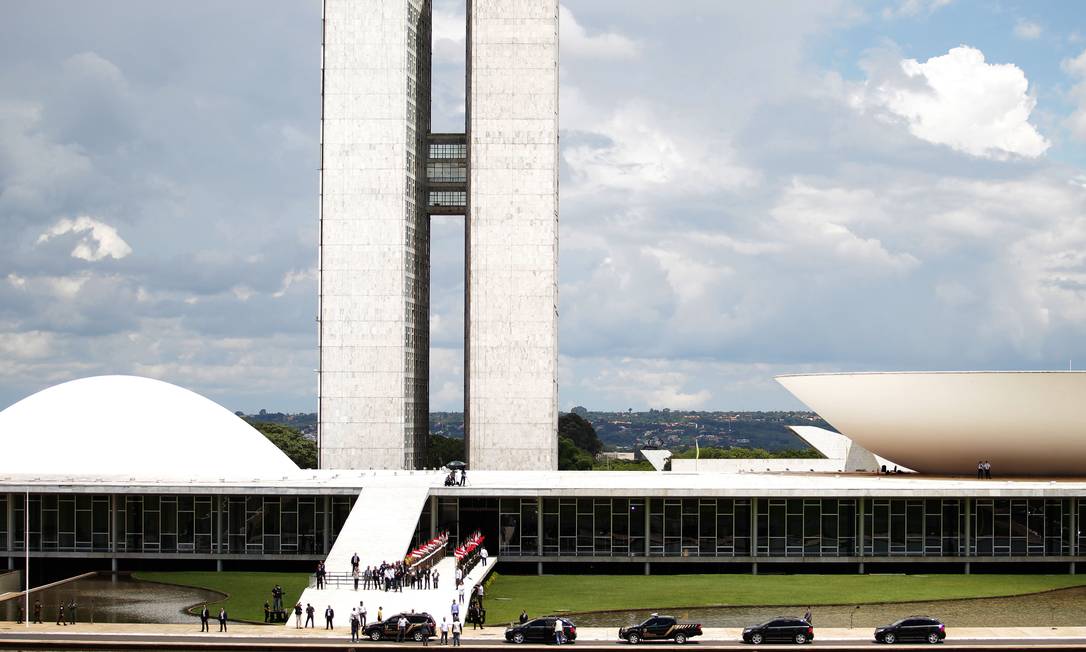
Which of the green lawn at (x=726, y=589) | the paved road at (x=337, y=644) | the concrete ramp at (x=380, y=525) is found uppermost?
the concrete ramp at (x=380, y=525)

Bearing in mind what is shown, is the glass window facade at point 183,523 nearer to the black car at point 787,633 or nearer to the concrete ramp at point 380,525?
the concrete ramp at point 380,525

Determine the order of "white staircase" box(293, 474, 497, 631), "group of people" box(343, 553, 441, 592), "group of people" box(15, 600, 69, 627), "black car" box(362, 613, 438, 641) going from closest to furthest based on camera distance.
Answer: "black car" box(362, 613, 438, 641) < "group of people" box(15, 600, 69, 627) < "white staircase" box(293, 474, 497, 631) < "group of people" box(343, 553, 441, 592)

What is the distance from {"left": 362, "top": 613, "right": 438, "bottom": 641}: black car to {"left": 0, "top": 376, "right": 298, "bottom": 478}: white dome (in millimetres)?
27538

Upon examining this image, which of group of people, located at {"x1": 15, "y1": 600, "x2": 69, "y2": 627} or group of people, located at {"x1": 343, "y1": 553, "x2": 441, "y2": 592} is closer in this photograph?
group of people, located at {"x1": 15, "y1": 600, "x2": 69, "y2": 627}

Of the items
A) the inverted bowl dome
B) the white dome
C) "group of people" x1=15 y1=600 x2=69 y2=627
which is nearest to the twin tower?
the white dome

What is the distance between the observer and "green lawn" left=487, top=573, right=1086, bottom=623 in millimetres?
48156

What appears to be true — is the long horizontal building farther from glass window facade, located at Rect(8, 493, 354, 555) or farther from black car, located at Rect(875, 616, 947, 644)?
black car, located at Rect(875, 616, 947, 644)

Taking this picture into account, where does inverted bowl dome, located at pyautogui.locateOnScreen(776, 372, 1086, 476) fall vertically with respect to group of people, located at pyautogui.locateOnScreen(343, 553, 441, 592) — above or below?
above

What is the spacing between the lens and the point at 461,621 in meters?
43.6

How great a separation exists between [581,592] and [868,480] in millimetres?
17394

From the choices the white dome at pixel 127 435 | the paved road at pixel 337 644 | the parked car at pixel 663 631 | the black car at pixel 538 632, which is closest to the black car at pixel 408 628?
the paved road at pixel 337 644

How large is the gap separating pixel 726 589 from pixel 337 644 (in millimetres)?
17818

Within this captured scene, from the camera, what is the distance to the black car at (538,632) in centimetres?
3966

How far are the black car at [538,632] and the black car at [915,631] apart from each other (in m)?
8.97
